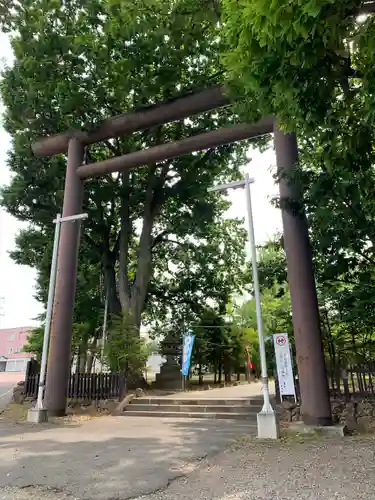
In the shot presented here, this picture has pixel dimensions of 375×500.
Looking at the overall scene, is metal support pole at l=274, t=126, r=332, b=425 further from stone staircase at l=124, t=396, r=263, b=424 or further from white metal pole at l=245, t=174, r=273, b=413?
stone staircase at l=124, t=396, r=263, b=424

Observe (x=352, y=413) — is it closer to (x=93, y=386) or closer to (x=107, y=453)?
(x=107, y=453)

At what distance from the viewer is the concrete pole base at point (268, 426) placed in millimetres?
6730

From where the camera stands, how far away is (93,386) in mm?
11312

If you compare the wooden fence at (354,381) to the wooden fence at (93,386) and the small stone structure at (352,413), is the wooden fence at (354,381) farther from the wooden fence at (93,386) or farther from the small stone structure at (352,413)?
the wooden fence at (93,386)

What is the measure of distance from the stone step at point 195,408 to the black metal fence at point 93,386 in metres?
0.75

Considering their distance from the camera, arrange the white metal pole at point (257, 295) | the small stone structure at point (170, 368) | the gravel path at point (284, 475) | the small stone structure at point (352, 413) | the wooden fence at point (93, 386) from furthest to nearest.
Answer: the small stone structure at point (170, 368) → the wooden fence at point (93, 386) → the small stone structure at point (352, 413) → the white metal pole at point (257, 295) → the gravel path at point (284, 475)

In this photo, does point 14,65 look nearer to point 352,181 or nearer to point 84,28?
point 84,28

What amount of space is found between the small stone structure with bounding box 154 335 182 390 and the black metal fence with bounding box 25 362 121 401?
508cm

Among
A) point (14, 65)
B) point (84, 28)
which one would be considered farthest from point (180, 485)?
point (14, 65)

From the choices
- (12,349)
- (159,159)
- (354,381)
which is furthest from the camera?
(12,349)

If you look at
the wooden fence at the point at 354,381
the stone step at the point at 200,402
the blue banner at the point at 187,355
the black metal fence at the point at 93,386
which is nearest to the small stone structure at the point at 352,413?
the wooden fence at the point at 354,381

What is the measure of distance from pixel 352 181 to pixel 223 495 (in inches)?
188

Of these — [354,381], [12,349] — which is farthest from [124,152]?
[12,349]

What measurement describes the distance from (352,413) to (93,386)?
22.5 feet
